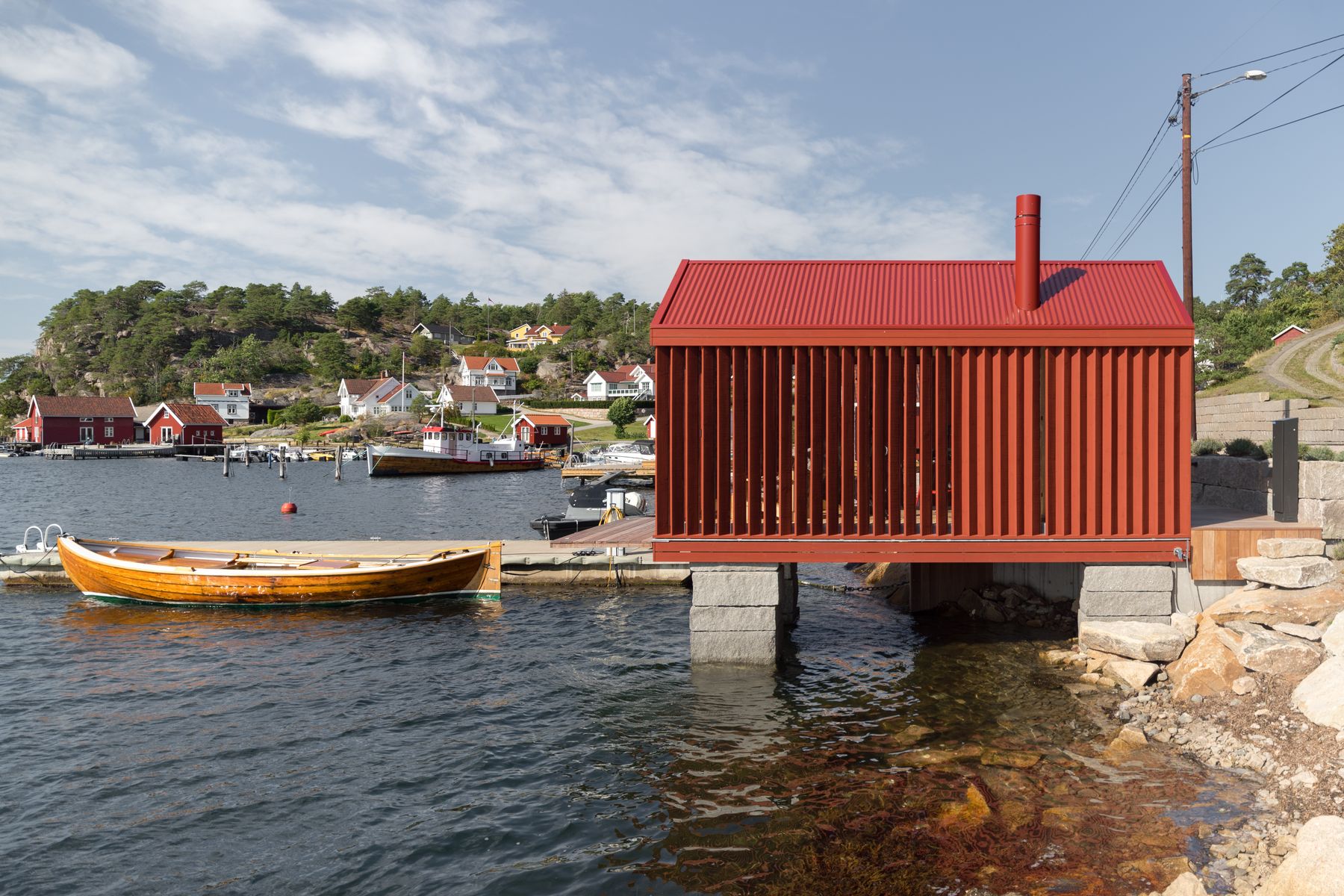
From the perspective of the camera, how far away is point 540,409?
379 ft

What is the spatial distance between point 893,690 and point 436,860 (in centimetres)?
798

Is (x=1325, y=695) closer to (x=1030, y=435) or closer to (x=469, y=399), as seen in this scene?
(x=1030, y=435)

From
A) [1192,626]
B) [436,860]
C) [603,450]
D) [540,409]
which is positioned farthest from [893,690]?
[540,409]

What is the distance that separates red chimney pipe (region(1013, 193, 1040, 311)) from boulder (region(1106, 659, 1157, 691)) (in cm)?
603

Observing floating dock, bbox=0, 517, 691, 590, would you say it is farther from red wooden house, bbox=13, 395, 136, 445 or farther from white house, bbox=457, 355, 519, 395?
white house, bbox=457, 355, 519, 395

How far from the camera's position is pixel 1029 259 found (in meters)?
14.6

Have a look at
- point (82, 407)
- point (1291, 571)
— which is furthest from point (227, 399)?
point (1291, 571)

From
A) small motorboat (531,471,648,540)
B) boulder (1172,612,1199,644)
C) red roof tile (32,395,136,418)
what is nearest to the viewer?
boulder (1172,612,1199,644)

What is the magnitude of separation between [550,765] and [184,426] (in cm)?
11284

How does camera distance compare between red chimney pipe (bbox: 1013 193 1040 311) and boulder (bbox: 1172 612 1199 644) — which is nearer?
boulder (bbox: 1172 612 1199 644)

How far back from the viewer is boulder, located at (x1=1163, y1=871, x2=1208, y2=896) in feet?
22.9

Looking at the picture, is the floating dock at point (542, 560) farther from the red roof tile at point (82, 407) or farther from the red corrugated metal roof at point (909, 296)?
the red roof tile at point (82, 407)

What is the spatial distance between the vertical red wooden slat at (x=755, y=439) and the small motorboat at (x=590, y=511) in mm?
15756

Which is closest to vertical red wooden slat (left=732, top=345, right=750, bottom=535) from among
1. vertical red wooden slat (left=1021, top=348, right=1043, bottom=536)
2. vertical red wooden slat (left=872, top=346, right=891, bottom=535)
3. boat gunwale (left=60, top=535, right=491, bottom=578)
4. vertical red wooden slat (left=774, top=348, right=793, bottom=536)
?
vertical red wooden slat (left=774, top=348, right=793, bottom=536)
